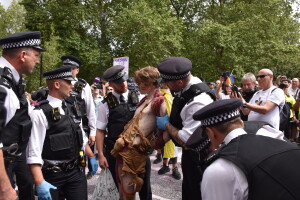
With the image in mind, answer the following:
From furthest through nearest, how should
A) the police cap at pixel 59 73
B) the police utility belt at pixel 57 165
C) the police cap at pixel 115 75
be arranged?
the police cap at pixel 115 75, the police cap at pixel 59 73, the police utility belt at pixel 57 165

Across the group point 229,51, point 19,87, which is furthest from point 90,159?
point 229,51

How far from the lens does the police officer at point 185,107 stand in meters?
2.61

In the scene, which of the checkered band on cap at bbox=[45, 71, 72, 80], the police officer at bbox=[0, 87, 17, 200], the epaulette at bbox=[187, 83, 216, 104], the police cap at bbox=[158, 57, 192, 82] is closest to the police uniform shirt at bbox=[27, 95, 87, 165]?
the checkered band on cap at bbox=[45, 71, 72, 80]

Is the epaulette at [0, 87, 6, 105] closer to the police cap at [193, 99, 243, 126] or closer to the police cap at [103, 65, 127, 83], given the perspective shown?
the police cap at [193, 99, 243, 126]

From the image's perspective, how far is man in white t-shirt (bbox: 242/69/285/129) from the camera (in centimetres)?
445

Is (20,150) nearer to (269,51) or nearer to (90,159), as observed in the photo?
(90,159)

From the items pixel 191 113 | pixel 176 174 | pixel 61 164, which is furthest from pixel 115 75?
pixel 176 174

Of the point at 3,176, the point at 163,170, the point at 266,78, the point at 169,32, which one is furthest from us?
the point at 169,32

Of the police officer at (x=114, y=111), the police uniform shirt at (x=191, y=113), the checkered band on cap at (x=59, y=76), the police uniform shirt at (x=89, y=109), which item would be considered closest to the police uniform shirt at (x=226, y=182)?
the police uniform shirt at (x=191, y=113)

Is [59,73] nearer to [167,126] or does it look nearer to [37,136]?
[37,136]

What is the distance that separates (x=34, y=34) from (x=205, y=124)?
1648 mm

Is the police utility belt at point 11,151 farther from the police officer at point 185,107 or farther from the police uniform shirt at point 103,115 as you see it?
the police uniform shirt at point 103,115

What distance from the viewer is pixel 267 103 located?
450 centimetres

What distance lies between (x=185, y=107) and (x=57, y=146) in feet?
4.17
